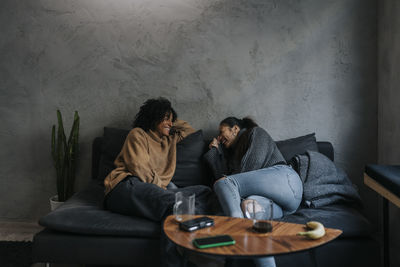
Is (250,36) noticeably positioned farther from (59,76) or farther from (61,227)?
(61,227)

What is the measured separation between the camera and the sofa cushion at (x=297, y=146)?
101 inches

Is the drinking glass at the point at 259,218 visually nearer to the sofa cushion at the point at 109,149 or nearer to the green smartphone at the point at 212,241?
the green smartphone at the point at 212,241

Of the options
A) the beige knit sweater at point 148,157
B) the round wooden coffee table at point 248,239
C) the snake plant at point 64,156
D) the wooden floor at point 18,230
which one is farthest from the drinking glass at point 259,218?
the wooden floor at point 18,230

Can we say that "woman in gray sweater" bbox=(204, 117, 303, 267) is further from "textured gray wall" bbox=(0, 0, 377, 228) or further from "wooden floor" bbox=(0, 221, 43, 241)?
"wooden floor" bbox=(0, 221, 43, 241)

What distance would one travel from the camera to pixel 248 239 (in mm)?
1418

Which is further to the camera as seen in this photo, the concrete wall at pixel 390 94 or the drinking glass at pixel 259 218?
the concrete wall at pixel 390 94

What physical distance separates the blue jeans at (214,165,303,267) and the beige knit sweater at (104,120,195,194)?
22.8 inches

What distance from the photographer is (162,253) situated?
188 cm

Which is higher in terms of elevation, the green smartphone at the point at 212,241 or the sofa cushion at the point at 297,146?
the sofa cushion at the point at 297,146

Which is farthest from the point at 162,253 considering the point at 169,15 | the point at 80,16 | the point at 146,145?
the point at 80,16

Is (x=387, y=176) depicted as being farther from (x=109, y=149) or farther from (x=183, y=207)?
(x=109, y=149)

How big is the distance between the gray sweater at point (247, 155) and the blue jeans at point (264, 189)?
0.13 metres

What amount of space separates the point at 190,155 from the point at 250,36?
1113 mm

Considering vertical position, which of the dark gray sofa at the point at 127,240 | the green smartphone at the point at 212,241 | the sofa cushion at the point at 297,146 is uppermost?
the sofa cushion at the point at 297,146
